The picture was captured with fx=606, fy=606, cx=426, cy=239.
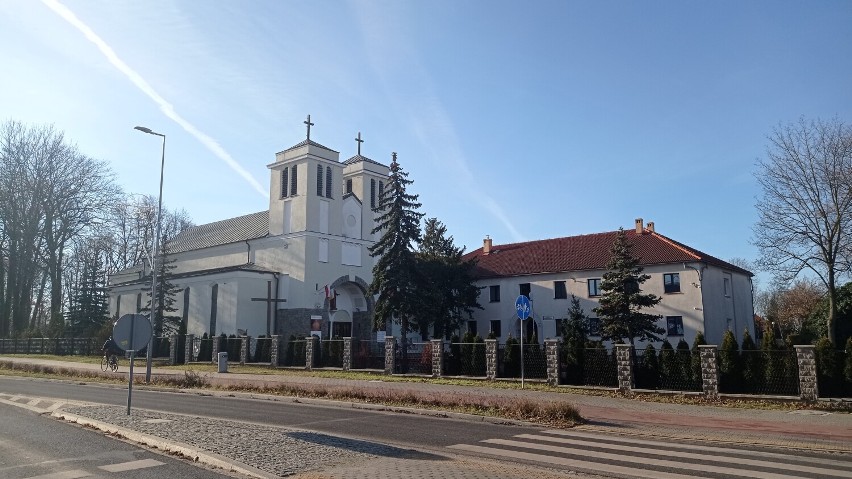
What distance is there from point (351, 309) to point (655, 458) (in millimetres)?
43608

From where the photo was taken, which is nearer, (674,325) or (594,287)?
(674,325)

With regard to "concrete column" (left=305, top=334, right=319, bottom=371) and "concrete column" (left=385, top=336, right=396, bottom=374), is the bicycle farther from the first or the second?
"concrete column" (left=385, top=336, right=396, bottom=374)

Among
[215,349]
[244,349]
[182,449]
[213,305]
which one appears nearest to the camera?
[182,449]

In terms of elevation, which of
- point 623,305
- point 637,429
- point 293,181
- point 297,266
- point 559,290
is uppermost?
point 293,181

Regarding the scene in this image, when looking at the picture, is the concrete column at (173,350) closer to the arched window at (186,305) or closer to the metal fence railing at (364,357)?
the arched window at (186,305)

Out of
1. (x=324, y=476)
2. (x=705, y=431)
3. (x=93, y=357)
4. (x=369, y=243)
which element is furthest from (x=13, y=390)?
(x=369, y=243)

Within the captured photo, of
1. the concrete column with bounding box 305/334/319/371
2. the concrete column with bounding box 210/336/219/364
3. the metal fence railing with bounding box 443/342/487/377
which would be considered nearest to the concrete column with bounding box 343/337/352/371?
the concrete column with bounding box 305/334/319/371

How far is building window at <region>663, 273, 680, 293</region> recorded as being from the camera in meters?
40.1

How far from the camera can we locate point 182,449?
9680mm

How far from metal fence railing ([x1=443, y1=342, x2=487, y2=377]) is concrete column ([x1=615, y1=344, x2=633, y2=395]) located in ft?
21.6

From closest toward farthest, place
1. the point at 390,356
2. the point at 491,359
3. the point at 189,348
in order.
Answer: the point at 491,359, the point at 390,356, the point at 189,348

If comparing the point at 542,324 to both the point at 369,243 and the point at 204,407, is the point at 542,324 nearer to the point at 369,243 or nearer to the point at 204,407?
the point at 369,243

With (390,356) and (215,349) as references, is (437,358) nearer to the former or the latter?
(390,356)

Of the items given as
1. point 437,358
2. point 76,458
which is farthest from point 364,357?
point 76,458
